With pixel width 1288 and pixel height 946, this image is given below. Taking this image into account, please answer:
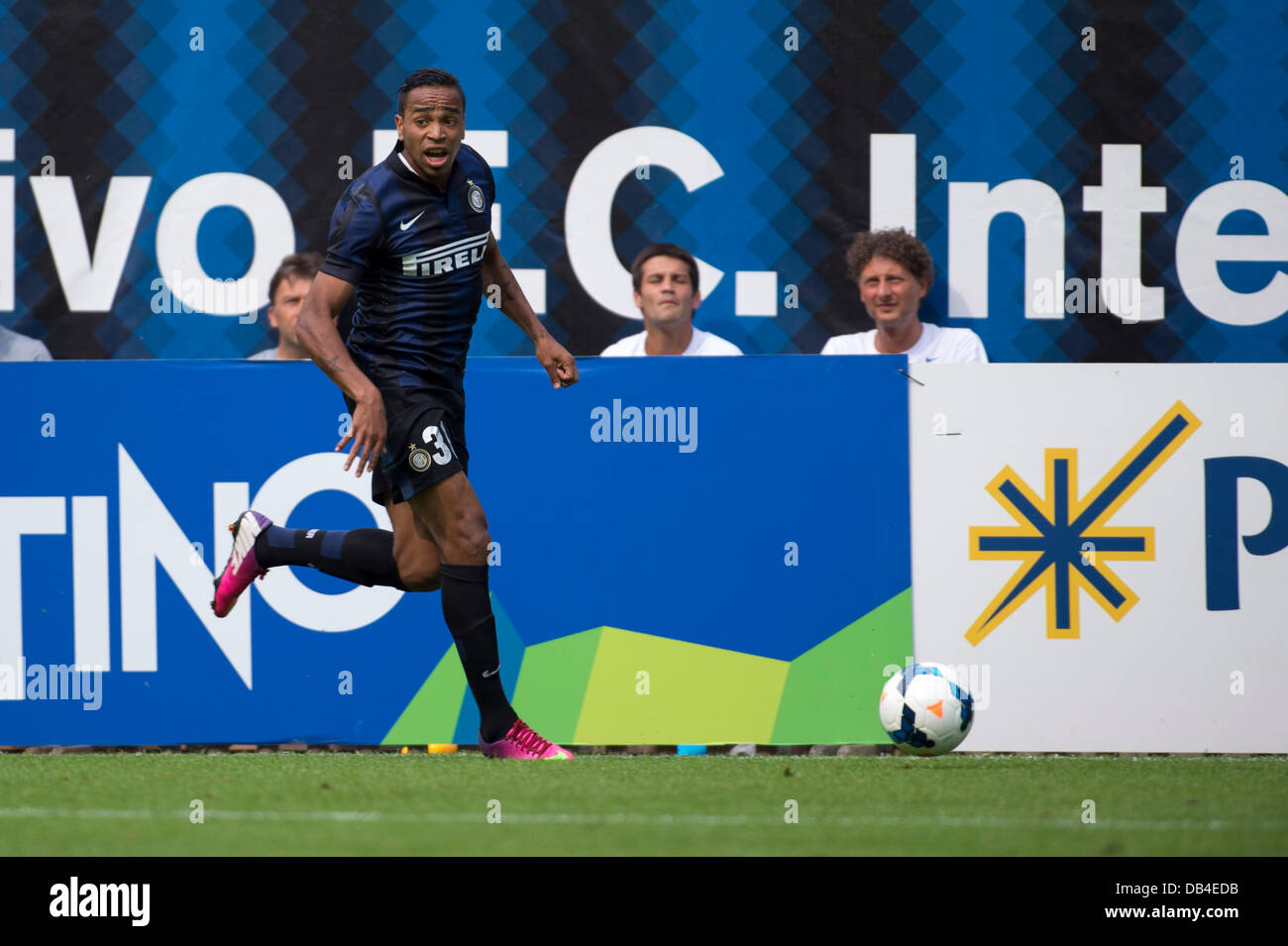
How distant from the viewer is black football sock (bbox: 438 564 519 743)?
5.24 m

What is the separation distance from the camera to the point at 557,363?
18.1 feet

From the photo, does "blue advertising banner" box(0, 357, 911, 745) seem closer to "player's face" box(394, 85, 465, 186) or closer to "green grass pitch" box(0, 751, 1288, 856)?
"green grass pitch" box(0, 751, 1288, 856)

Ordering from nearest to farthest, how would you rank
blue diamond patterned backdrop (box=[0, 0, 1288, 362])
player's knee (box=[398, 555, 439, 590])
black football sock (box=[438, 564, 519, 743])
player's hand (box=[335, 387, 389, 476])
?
player's hand (box=[335, 387, 389, 476]), black football sock (box=[438, 564, 519, 743]), player's knee (box=[398, 555, 439, 590]), blue diamond patterned backdrop (box=[0, 0, 1288, 362])

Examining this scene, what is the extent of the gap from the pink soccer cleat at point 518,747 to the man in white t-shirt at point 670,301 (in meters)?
2.09

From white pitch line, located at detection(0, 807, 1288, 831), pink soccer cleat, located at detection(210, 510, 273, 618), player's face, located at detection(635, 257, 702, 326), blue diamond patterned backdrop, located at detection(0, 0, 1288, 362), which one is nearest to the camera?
white pitch line, located at detection(0, 807, 1288, 831)

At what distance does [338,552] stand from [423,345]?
0.78 metres

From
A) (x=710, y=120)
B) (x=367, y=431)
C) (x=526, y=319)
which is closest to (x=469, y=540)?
(x=367, y=431)

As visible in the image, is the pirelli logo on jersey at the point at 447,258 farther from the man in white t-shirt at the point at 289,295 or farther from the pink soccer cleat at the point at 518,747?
the man in white t-shirt at the point at 289,295

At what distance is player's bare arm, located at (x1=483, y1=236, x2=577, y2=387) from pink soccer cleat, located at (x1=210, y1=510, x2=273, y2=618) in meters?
1.09

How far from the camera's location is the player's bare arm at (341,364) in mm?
4938

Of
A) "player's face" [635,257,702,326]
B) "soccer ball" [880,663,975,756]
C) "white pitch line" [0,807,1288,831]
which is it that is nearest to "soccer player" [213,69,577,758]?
"soccer ball" [880,663,975,756]

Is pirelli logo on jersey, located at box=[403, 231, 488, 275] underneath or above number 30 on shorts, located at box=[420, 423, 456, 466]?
above

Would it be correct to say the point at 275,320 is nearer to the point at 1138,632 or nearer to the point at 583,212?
the point at 583,212
